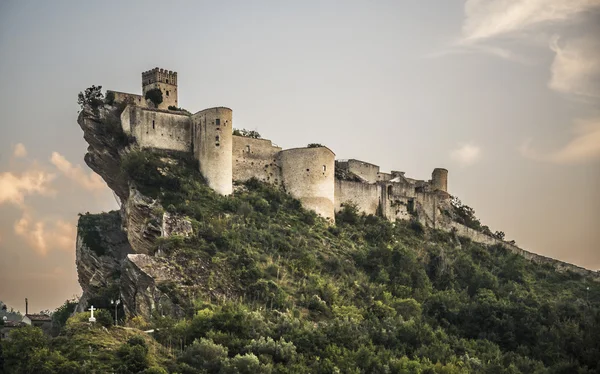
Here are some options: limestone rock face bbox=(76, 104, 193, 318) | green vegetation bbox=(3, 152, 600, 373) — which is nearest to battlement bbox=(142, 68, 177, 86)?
limestone rock face bbox=(76, 104, 193, 318)

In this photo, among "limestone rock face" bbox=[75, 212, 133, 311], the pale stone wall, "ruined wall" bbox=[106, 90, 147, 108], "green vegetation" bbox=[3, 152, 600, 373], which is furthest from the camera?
the pale stone wall

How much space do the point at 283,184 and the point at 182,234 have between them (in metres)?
11.1

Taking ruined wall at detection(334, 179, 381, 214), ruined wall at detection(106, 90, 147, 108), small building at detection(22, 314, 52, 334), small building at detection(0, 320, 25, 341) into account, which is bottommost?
small building at detection(0, 320, 25, 341)

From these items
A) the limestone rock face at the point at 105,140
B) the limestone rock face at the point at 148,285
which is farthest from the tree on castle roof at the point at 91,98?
the limestone rock face at the point at 148,285

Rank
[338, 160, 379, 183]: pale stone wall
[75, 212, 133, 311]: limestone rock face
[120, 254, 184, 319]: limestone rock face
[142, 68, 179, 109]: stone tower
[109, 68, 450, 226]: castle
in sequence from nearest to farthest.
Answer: [120, 254, 184, 319]: limestone rock face < [109, 68, 450, 226]: castle < [75, 212, 133, 311]: limestone rock face < [142, 68, 179, 109]: stone tower < [338, 160, 379, 183]: pale stone wall

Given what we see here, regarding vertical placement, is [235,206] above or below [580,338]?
above

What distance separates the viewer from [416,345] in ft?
133

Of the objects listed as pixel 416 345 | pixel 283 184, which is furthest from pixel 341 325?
pixel 283 184

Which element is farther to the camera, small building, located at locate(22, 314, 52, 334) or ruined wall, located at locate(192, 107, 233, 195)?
small building, located at locate(22, 314, 52, 334)

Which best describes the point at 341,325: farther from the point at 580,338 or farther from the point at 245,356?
the point at 580,338

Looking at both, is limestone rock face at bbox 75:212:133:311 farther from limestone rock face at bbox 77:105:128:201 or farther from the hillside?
limestone rock face at bbox 77:105:128:201

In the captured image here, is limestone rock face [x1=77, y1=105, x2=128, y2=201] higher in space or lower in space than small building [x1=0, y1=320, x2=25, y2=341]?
higher

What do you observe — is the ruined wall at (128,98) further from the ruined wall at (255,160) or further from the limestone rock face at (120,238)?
the ruined wall at (255,160)

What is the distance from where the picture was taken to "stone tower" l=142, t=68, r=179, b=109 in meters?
57.2
